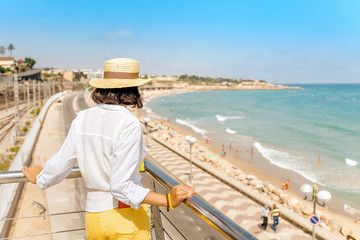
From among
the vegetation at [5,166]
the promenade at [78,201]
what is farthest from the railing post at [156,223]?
the vegetation at [5,166]

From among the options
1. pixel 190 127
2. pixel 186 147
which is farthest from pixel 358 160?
pixel 190 127

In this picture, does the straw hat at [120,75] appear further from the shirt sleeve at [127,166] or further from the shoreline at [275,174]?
the shoreline at [275,174]

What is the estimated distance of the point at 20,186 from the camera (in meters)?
8.25

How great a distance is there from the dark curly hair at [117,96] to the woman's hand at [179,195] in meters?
0.54

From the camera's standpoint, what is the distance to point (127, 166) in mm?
1355

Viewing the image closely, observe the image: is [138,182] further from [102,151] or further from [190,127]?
[190,127]

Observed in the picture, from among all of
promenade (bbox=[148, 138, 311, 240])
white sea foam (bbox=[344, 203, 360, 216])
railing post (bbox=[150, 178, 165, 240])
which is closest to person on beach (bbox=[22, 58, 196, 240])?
railing post (bbox=[150, 178, 165, 240])

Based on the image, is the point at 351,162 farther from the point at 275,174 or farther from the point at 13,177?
the point at 13,177

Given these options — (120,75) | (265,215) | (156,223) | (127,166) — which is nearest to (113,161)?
(127,166)

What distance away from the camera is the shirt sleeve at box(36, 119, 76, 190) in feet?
5.16

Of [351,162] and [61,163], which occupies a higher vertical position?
[61,163]

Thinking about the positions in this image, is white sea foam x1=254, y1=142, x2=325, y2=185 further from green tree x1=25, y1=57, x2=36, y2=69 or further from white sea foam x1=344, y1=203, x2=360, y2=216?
green tree x1=25, y1=57, x2=36, y2=69

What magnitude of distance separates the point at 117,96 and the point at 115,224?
2.25 ft

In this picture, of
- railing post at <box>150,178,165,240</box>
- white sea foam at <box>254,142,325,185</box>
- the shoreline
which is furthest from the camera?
white sea foam at <box>254,142,325,185</box>
